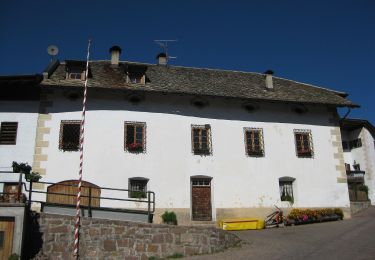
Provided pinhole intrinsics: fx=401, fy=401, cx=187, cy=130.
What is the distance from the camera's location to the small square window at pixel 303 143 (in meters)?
22.5

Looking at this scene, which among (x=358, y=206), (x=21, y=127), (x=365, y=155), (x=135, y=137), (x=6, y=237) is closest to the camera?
(x=6, y=237)

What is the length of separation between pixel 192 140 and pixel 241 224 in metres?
4.98

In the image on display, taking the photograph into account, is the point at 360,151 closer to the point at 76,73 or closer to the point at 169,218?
the point at 169,218

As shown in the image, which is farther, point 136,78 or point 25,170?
point 136,78

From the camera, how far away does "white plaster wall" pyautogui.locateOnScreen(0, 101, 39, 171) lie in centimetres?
1870

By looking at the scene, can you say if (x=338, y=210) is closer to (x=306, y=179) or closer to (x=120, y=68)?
(x=306, y=179)

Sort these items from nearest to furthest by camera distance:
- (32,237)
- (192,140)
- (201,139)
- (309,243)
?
(32,237)
(309,243)
(192,140)
(201,139)

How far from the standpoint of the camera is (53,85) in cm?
1945

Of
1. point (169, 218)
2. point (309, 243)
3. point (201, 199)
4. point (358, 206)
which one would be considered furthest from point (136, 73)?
point (358, 206)

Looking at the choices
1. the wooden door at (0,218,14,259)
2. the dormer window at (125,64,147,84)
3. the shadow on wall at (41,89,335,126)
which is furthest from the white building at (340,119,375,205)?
the wooden door at (0,218,14,259)

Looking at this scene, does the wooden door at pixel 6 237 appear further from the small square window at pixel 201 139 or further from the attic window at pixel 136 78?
the attic window at pixel 136 78

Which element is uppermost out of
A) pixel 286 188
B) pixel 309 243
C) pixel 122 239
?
pixel 286 188

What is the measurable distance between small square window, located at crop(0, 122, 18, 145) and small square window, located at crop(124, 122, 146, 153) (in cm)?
525

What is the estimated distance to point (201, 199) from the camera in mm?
20500
